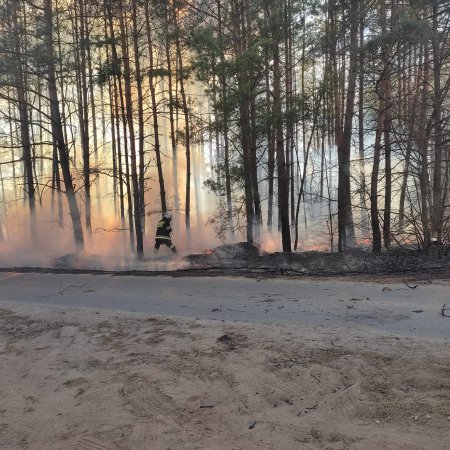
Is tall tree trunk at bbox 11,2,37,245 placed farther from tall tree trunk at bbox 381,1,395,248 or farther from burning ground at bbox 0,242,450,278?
tall tree trunk at bbox 381,1,395,248

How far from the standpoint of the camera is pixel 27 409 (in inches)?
181

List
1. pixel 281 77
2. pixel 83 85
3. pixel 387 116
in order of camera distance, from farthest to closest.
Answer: pixel 83 85 < pixel 281 77 < pixel 387 116

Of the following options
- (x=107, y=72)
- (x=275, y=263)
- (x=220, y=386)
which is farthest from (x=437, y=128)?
(x=107, y=72)

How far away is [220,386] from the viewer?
15.3 ft

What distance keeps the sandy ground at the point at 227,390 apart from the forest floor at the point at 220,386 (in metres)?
0.01

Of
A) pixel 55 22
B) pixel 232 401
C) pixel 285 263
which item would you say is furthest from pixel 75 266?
pixel 232 401

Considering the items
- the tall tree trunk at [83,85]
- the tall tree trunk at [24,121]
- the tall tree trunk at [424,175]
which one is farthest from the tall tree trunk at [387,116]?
the tall tree trunk at [24,121]

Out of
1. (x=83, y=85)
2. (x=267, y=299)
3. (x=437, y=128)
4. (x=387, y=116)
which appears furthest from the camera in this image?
(x=83, y=85)

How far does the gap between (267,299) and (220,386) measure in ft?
11.2

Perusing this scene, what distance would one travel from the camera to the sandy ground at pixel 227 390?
3.77 metres

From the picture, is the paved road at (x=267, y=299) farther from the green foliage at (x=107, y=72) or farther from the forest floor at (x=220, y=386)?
the green foliage at (x=107, y=72)

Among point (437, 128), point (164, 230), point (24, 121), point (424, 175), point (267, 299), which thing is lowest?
point (267, 299)

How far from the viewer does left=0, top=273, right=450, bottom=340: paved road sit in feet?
21.1

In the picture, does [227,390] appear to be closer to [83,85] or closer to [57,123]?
[57,123]
